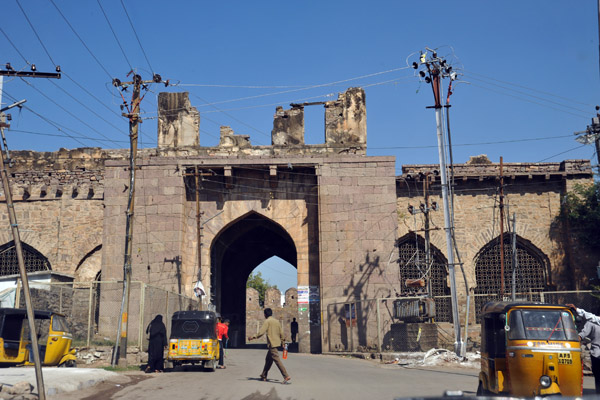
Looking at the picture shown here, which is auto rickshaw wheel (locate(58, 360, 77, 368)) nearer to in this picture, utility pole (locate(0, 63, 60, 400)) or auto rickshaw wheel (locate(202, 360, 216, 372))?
auto rickshaw wheel (locate(202, 360, 216, 372))

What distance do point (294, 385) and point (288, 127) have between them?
13013 millimetres

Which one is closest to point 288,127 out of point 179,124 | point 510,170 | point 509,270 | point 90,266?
point 179,124

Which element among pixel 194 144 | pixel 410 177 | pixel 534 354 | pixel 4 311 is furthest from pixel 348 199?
pixel 534 354

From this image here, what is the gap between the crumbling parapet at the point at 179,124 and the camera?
21875mm

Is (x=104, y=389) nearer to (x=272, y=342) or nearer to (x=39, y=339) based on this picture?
(x=272, y=342)

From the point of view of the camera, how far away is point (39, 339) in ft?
41.0

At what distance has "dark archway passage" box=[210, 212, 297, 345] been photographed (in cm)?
2331

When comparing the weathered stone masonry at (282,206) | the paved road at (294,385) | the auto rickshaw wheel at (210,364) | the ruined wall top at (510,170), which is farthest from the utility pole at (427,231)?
the auto rickshaw wheel at (210,364)

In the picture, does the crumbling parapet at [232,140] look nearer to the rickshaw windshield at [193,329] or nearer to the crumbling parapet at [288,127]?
the crumbling parapet at [288,127]

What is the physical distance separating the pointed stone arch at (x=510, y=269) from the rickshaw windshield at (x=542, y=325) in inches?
576

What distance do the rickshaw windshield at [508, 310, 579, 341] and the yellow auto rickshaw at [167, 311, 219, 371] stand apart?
7.08 metres

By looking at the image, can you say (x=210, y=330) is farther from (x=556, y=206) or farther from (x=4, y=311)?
(x=556, y=206)

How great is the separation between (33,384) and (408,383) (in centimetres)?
631

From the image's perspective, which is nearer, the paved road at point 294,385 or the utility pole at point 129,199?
the paved road at point 294,385
